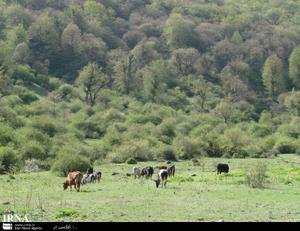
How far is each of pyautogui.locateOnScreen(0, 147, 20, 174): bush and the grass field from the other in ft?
22.0

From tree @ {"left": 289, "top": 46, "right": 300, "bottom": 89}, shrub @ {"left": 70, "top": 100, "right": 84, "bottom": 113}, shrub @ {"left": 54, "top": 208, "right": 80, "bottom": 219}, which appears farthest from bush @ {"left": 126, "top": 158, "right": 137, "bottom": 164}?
tree @ {"left": 289, "top": 46, "right": 300, "bottom": 89}

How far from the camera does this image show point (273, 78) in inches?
5285

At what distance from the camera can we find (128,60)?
12238 cm

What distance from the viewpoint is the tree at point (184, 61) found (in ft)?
454

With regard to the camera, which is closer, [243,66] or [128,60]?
[128,60]

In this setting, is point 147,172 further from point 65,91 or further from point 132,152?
point 65,91

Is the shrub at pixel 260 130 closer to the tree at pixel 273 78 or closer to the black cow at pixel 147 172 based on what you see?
the tree at pixel 273 78

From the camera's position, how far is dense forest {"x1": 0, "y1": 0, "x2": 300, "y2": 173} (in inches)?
2695

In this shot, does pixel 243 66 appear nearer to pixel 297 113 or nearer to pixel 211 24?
pixel 297 113

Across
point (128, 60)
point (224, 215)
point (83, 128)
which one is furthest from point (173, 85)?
point (224, 215)

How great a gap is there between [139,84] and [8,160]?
242 feet

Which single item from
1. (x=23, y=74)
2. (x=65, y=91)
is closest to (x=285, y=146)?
(x=65, y=91)

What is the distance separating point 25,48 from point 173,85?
33310 millimetres

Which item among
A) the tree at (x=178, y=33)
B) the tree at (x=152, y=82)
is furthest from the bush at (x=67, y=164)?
the tree at (x=178, y=33)
